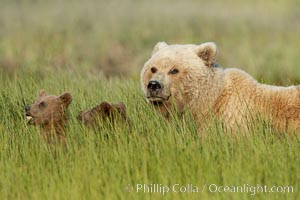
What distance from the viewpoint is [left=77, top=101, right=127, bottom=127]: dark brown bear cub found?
650cm

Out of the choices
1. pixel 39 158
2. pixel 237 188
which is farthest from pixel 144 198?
pixel 39 158

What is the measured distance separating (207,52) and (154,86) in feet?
2.00

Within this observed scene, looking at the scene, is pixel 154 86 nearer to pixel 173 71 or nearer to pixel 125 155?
pixel 173 71

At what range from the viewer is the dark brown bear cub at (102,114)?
21.3 feet

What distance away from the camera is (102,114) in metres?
6.55

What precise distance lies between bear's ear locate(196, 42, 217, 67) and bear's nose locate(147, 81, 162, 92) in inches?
20.2

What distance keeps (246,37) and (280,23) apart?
2417 mm

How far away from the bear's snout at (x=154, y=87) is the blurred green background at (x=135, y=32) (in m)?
8.30

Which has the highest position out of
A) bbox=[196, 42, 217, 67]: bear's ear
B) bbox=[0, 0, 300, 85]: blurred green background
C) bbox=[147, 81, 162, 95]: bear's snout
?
bbox=[196, 42, 217, 67]: bear's ear

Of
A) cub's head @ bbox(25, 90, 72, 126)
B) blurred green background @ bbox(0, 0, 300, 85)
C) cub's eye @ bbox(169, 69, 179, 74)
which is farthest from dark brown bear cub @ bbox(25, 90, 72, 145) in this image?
blurred green background @ bbox(0, 0, 300, 85)

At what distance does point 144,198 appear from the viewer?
525 centimetres

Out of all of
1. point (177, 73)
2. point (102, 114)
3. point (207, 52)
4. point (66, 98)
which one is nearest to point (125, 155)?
point (102, 114)

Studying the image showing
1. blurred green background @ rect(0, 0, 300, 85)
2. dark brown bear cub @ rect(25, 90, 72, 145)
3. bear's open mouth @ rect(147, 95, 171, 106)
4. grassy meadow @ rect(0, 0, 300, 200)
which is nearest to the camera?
grassy meadow @ rect(0, 0, 300, 200)

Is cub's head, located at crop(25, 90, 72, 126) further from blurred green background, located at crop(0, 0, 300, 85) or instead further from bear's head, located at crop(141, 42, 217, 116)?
blurred green background, located at crop(0, 0, 300, 85)
